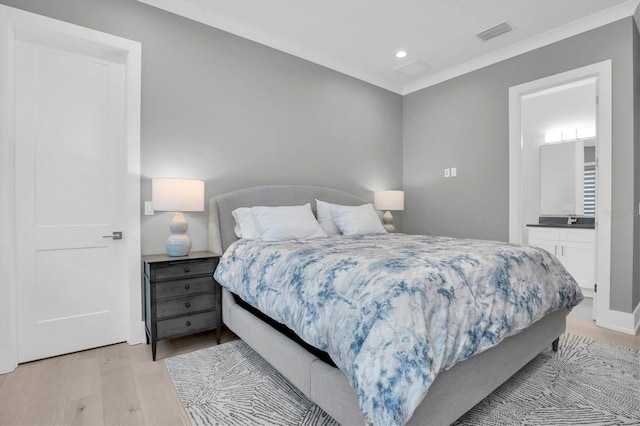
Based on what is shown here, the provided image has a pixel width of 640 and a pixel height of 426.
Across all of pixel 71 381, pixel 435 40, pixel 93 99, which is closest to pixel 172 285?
pixel 71 381

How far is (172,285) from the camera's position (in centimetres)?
234

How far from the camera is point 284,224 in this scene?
276 cm

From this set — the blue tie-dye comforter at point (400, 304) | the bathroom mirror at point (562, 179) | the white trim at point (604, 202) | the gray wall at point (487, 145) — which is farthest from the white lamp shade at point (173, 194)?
the bathroom mirror at point (562, 179)

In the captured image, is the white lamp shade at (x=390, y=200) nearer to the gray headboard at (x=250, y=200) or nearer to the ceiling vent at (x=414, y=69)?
the gray headboard at (x=250, y=200)

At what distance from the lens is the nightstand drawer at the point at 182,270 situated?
2275 millimetres

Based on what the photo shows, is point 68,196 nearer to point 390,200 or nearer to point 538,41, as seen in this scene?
point 390,200

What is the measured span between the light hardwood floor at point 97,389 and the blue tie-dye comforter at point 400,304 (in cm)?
76

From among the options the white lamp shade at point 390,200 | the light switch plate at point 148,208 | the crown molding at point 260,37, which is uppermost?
the crown molding at point 260,37

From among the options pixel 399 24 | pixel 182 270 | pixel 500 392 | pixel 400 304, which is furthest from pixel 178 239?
pixel 399 24

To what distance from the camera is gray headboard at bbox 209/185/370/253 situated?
2.88 meters

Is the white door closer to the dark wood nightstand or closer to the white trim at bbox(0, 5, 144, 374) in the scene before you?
the white trim at bbox(0, 5, 144, 374)

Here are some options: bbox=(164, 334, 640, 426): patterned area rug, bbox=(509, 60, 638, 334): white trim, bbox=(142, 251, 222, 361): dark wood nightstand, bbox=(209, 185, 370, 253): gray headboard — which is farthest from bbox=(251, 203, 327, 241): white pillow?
bbox=(509, 60, 638, 334): white trim

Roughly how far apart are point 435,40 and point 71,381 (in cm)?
426

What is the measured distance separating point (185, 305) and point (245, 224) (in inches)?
32.3
